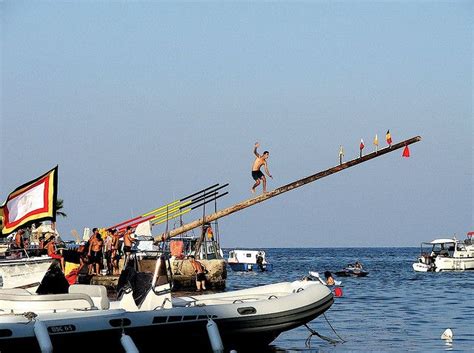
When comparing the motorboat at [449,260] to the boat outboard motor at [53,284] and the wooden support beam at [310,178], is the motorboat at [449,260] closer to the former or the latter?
the wooden support beam at [310,178]

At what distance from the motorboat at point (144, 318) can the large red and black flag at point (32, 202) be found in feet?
5.22

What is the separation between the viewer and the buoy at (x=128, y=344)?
680 inches

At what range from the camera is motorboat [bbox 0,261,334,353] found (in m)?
17.0

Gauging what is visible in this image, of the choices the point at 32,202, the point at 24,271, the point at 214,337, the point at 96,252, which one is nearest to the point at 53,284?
the point at 32,202

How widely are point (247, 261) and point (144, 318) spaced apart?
173 ft

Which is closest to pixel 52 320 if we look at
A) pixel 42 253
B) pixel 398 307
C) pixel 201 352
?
pixel 201 352

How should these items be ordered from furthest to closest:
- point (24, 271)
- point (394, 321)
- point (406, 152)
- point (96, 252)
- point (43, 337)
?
point (96, 252), point (406, 152), point (394, 321), point (24, 271), point (43, 337)

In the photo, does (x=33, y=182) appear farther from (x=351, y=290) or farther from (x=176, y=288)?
(x=351, y=290)

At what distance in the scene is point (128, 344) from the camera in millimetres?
17328

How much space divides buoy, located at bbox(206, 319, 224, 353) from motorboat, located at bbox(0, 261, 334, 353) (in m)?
0.02

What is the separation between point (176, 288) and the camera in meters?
34.6

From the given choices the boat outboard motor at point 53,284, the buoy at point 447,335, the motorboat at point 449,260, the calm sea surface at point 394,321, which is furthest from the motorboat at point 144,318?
the motorboat at point 449,260

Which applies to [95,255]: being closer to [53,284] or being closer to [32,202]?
[32,202]

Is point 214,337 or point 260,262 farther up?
point 260,262
